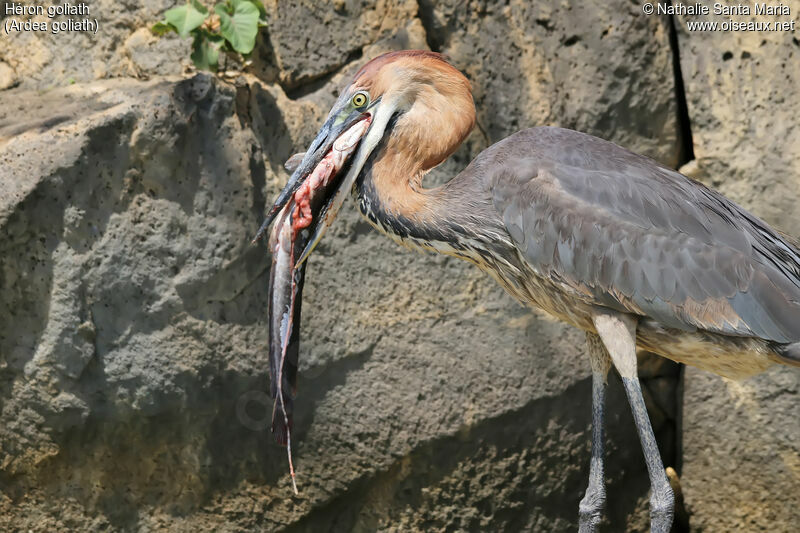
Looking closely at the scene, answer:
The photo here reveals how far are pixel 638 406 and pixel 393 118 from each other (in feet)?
3.87

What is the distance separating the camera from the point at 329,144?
304 centimetres

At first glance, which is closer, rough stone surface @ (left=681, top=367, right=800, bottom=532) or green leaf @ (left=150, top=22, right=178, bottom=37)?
green leaf @ (left=150, top=22, right=178, bottom=37)

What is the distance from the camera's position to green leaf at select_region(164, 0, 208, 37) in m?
3.51

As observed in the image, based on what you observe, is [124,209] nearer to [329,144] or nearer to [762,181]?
[329,144]

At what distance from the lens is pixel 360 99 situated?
306cm

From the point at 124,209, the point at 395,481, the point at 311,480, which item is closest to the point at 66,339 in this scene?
the point at 124,209

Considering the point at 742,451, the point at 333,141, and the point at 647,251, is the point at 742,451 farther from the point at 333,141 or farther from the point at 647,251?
the point at 333,141

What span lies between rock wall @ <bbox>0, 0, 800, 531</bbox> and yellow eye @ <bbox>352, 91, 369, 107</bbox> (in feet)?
2.34

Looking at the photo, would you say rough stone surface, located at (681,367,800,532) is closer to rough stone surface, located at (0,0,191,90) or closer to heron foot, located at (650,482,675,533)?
heron foot, located at (650,482,675,533)

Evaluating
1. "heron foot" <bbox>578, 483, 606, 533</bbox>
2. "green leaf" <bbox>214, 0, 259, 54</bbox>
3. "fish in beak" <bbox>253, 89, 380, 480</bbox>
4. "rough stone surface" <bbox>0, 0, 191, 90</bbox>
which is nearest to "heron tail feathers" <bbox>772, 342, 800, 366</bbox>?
"heron foot" <bbox>578, 483, 606, 533</bbox>

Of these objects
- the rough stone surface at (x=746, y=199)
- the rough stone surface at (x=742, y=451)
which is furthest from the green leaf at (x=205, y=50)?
the rough stone surface at (x=742, y=451)

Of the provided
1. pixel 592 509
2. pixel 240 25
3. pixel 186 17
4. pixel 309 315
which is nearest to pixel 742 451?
pixel 592 509

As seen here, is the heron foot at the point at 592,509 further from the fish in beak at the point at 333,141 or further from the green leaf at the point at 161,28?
the green leaf at the point at 161,28

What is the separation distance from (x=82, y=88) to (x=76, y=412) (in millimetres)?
1209
